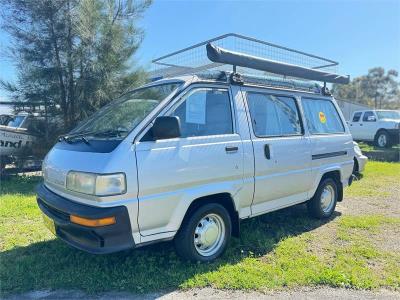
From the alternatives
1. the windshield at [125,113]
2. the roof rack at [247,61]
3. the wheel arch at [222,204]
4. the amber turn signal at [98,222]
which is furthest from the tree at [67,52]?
the amber turn signal at [98,222]

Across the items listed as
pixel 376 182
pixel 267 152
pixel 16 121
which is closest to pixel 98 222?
pixel 267 152

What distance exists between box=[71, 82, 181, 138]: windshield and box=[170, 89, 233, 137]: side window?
24 centimetres

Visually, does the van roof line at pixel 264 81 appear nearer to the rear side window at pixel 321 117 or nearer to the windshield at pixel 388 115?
the rear side window at pixel 321 117

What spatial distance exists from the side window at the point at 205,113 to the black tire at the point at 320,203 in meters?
2.32

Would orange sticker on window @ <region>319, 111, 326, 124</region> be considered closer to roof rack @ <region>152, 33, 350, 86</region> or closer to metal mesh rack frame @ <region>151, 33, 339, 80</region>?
roof rack @ <region>152, 33, 350, 86</region>

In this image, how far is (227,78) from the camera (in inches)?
164

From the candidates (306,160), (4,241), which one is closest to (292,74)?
(306,160)

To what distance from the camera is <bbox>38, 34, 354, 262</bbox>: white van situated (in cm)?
321

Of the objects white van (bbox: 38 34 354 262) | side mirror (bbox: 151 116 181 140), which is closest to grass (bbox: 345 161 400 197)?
white van (bbox: 38 34 354 262)

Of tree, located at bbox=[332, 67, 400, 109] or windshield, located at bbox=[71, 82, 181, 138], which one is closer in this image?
windshield, located at bbox=[71, 82, 181, 138]

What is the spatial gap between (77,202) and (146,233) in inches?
29.1

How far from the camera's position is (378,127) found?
16.9m

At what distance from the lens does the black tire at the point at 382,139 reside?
1650cm

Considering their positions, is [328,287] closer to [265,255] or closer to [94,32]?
[265,255]
